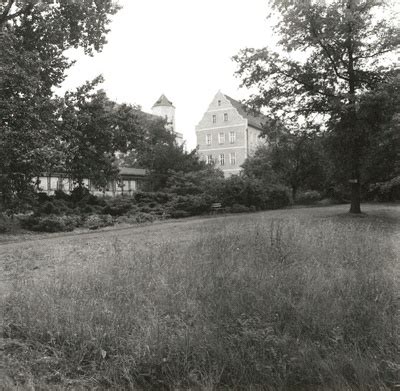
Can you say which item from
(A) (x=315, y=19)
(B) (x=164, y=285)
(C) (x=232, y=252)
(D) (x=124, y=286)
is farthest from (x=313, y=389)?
(A) (x=315, y=19)

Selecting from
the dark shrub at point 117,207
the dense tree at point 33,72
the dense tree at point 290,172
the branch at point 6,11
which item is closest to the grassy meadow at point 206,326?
the dense tree at point 33,72

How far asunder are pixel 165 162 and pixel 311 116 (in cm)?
1310

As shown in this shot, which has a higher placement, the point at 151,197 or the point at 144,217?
the point at 151,197

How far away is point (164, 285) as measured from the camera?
6.99 meters

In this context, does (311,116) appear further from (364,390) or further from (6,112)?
(364,390)

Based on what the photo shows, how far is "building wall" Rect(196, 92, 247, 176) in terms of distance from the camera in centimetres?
6228

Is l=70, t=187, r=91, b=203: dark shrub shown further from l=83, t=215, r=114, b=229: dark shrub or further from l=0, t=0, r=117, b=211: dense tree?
l=0, t=0, r=117, b=211: dense tree

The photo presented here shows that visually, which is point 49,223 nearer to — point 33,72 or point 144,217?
point 144,217

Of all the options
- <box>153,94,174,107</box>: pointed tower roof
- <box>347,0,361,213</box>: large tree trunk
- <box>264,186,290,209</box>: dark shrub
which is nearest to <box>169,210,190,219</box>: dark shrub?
<box>264,186,290,209</box>: dark shrub

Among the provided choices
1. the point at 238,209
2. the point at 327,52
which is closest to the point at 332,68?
the point at 327,52

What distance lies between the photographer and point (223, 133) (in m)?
63.9

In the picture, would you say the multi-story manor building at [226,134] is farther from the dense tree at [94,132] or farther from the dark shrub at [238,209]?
the dense tree at [94,132]

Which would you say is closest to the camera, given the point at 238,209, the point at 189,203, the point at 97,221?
the point at 97,221

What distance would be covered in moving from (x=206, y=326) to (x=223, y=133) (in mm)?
58982
